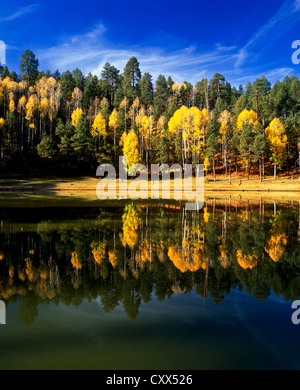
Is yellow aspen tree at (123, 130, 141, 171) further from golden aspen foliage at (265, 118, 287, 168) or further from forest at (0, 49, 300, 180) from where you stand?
golden aspen foliage at (265, 118, 287, 168)

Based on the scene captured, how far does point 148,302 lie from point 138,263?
2706mm

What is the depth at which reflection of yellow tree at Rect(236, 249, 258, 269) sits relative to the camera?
8.70 metres

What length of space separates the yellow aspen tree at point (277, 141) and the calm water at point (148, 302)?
52090 mm

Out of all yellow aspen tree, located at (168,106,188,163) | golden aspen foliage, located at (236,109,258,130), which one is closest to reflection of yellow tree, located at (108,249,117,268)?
yellow aspen tree, located at (168,106,188,163)

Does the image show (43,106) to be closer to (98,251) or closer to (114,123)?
(114,123)

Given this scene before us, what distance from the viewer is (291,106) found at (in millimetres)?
83125

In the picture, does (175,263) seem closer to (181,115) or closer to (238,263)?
(238,263)

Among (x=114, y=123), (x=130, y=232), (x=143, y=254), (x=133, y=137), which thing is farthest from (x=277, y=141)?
(x=143, y=254)

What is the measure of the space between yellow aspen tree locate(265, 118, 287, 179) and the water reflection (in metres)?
48.3

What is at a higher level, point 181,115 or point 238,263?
point 181,115

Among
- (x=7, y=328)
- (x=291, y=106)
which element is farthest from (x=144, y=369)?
(x=291, y=106)

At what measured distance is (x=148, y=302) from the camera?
627 centimetres

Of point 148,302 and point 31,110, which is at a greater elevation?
point 31,110

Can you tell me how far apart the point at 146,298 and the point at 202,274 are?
2.21 m
